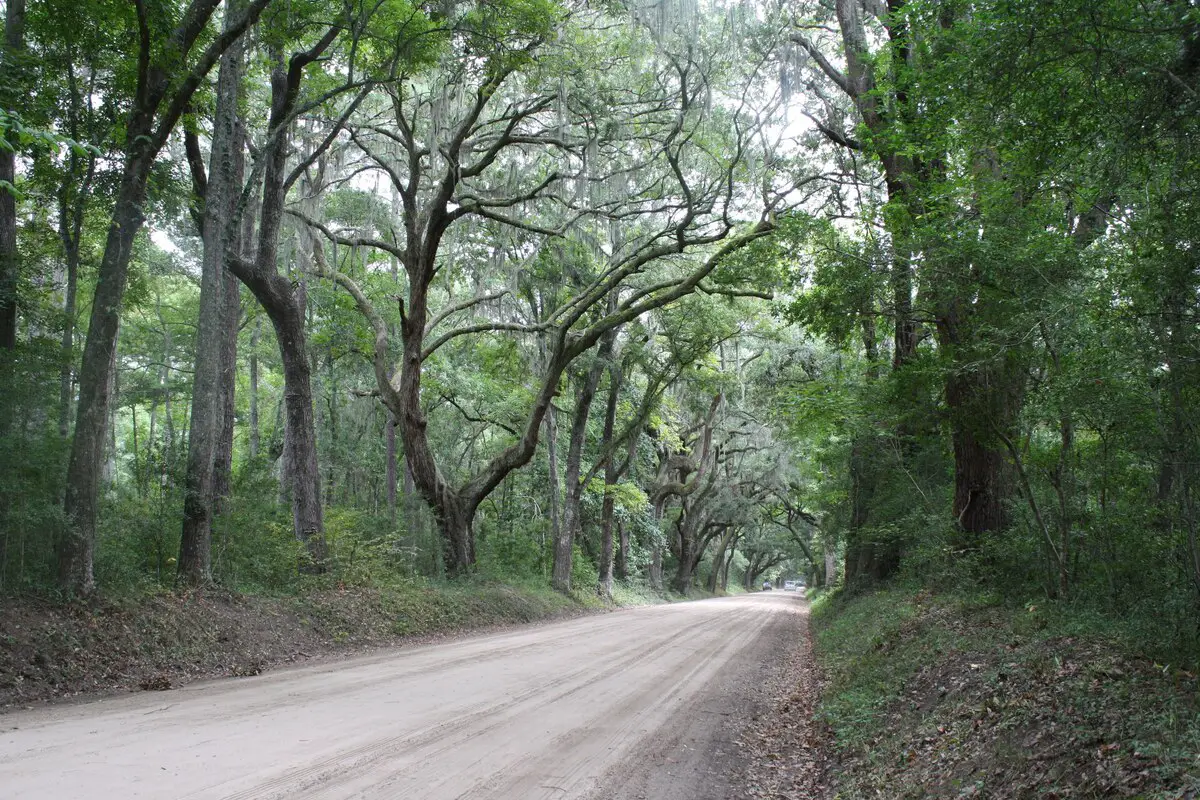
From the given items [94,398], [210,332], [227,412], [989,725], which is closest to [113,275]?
[94,398]

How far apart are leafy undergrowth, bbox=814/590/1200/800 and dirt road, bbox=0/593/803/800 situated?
117 cm

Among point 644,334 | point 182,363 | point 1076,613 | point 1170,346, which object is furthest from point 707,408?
point 1170,346

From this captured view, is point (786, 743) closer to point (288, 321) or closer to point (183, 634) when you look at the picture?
point (183, 634)

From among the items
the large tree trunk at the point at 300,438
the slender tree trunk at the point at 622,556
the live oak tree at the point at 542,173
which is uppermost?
the live oak tree at the point at 542,173

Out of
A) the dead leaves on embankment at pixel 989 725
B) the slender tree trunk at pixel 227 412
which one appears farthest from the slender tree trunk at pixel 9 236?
the dead leaves on embankment at pixel 989 725

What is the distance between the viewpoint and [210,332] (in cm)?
1025

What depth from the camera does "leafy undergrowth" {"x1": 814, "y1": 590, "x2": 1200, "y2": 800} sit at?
12.3 feet

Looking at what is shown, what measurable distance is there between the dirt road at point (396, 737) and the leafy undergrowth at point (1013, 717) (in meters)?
1.17

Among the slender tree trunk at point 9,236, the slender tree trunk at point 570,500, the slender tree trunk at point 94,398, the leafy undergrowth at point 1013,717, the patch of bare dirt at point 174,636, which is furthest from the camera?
the slender tree trunk at point 570,500

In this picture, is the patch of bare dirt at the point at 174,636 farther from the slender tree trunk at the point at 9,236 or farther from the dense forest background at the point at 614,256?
the slender tree trunk at the point at 9,236

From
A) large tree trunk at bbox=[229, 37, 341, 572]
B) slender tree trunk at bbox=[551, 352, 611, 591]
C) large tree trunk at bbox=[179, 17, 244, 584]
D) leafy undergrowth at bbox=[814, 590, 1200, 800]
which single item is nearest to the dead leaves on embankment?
leafy undergrowth at bbox=[814, 590, 1200, 800]

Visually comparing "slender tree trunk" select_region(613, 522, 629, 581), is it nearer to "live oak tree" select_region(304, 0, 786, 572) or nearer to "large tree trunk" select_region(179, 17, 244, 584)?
"live oak tree" select_region(304, 0, 786, 572)

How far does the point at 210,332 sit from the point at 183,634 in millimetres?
4057

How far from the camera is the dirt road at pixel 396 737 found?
4328 mm
